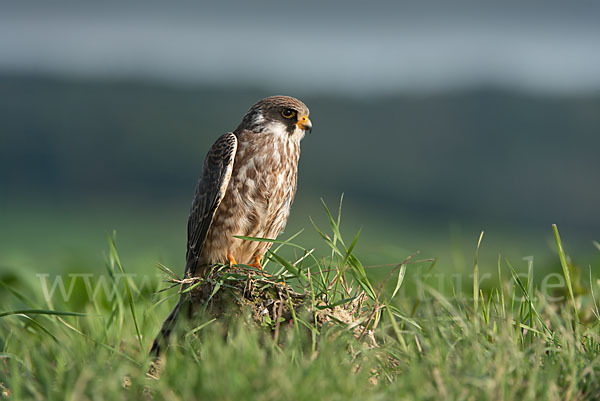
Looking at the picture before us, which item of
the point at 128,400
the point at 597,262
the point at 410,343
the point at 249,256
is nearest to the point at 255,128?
the point at 249,256

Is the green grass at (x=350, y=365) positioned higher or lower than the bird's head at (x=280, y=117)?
lower

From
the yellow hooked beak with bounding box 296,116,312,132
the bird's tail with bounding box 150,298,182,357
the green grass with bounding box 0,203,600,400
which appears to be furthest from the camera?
the yellow hooked beak with bounding box 296,116,312,132

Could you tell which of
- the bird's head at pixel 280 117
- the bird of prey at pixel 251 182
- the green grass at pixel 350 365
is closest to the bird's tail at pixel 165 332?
the green grass at pixel 350 365

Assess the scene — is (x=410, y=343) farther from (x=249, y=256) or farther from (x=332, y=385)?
(x=249, y=256)

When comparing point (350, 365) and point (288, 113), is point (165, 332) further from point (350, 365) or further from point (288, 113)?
point (288, 113)

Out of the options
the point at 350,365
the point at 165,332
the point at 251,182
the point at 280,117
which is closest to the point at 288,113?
the point at 280,117

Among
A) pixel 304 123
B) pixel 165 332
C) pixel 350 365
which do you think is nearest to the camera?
pixel 350 365

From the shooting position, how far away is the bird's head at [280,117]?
4.83 m

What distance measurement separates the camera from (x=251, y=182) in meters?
4.87

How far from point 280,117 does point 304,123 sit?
21cm

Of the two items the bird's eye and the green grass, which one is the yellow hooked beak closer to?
the bird's eye

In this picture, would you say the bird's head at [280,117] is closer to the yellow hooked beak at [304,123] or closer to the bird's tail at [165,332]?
the yellow hooked beak at [304,123]

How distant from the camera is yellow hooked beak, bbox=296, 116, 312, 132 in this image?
15.8 feet

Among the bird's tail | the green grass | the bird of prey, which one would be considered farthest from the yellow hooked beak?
the bird's tail
